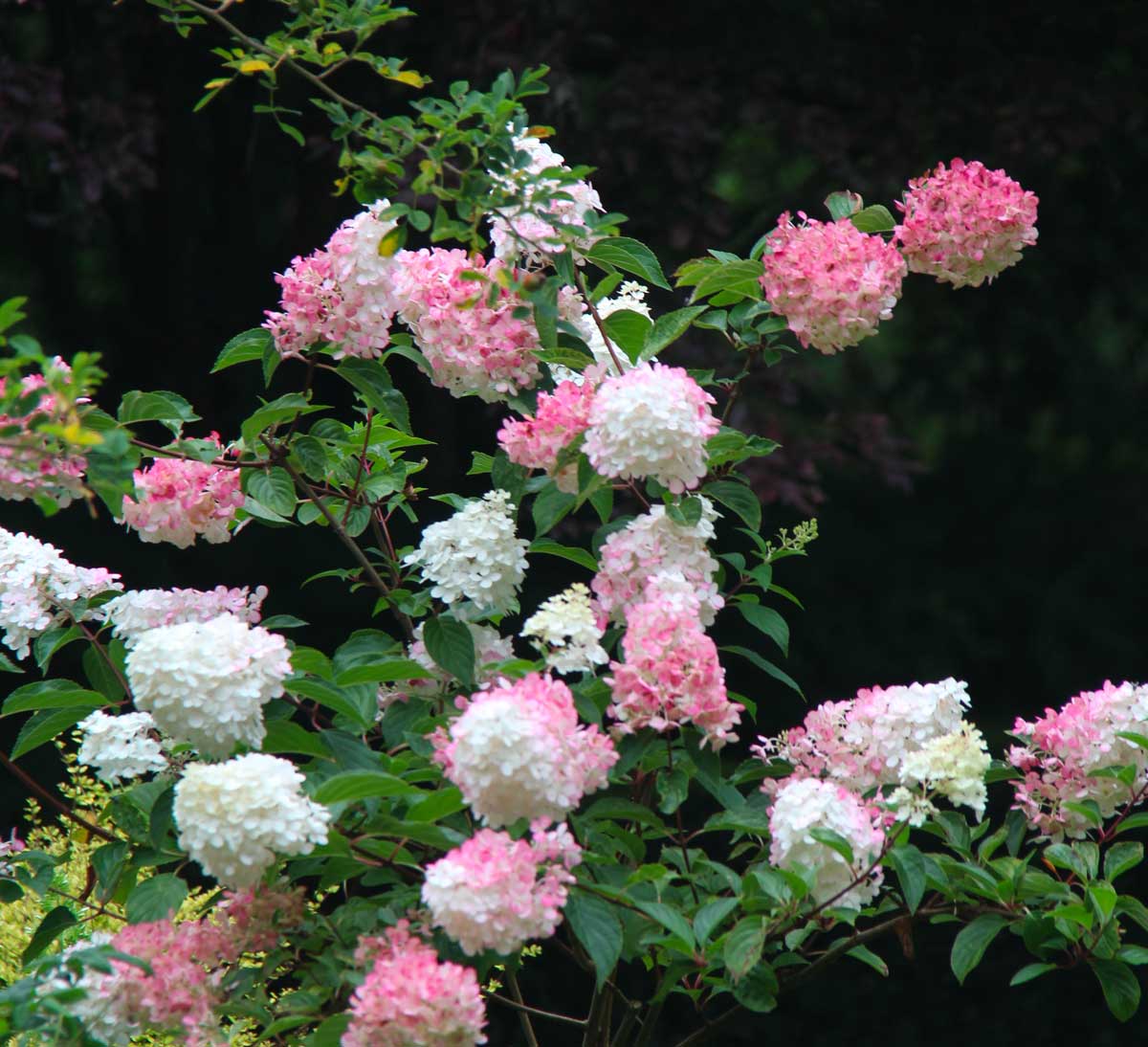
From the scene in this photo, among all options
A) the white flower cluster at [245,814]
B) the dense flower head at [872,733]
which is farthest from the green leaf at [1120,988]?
the white flower cluster at [245,814]

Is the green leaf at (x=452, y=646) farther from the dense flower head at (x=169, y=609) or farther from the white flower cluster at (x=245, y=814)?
the white flower cluster at (x=245, y=814)

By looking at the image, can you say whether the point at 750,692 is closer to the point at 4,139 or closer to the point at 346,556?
the point at 346,556

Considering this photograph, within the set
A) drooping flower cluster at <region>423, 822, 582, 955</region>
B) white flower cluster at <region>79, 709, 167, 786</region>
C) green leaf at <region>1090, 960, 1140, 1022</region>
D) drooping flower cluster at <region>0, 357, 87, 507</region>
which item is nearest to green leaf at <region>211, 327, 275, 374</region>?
drooping flower cluster at <region>0, 357, 87, 507</region>

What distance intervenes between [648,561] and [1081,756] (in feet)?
1.74

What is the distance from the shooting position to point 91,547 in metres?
4.65

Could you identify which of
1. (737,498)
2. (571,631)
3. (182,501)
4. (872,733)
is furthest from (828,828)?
(182,501)

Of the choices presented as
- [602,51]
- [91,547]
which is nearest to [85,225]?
[91,547]

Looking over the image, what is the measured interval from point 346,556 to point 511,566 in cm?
311

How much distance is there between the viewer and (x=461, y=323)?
5.79 feet

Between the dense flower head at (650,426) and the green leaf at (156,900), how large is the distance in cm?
64

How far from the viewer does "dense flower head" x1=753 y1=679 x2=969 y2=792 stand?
168cm

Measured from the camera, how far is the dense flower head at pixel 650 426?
1.57 metres

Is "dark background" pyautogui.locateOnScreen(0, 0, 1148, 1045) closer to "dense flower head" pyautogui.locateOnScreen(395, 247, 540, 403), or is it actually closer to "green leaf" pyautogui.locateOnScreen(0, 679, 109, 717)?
"dense flower head" pyautogui.locateOnScreen(395, 247, 540, 403)

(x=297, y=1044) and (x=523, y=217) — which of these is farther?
(x=523, y=217)
